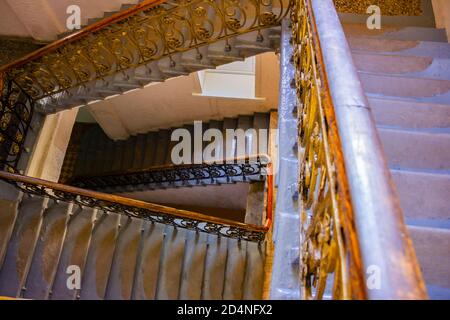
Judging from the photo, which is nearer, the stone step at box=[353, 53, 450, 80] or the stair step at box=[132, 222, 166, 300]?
the stone step at box=[353, 53, 450, 80]

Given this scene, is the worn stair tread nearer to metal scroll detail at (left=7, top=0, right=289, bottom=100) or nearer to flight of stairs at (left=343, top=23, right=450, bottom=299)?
metal scroll detail at (left=7, top=0, right=289, bottom=100)

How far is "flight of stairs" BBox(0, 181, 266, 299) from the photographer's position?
390 centimetres

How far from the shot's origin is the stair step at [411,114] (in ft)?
7.84

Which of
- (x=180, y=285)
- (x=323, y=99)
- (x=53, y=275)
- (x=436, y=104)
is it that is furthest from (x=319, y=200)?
(x=53, y=275)

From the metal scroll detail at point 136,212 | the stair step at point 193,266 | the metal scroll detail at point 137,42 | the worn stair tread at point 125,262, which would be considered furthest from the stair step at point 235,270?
the metal scroll detail at point 137,42

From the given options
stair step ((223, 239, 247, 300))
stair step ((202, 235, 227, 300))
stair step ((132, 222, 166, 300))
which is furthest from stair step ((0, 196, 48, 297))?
stair step ((223, 239, 247, 300))

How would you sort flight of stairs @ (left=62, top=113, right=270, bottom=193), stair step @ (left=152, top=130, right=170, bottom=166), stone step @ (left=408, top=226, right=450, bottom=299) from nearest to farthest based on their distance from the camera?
stone step @ (left=408, top=226, right=450, bottom=299), flight of stairs @ (left=62, top=113, right=270, bottom=193), stair step @ (left=152, top=130, right=170, bottom=166)

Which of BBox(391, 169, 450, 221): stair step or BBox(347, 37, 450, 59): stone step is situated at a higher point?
BBox(347, 37, 450, 59): stone step

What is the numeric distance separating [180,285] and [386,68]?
2.98 m

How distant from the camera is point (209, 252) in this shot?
4523 millimetres

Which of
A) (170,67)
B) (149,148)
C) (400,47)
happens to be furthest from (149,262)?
(149,148)

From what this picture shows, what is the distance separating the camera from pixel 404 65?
3.04 meters

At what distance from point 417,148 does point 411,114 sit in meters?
0.37

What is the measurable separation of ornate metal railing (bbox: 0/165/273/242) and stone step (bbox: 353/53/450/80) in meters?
2.08
